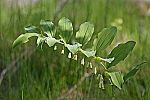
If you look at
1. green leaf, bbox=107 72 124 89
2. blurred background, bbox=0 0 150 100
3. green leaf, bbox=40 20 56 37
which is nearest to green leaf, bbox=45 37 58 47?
green leaf, bbox=40 20 56 37

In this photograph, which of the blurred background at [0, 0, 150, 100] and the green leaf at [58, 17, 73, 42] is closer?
the green leaf at [58, 17, 73, 42]

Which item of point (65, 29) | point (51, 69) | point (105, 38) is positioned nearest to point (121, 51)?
point (105, 38)

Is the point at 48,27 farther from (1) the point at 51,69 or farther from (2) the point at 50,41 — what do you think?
(1) the point at 51,69

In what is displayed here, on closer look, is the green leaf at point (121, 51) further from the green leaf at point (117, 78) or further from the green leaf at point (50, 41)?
the green leaf at point (50, 41)

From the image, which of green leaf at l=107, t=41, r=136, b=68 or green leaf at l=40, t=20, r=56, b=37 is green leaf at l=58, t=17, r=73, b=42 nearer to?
green leaf at l=40, t=20, r=56, b=37

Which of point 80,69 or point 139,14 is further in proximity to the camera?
point 139,14

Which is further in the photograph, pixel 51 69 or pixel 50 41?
pixel 51 69

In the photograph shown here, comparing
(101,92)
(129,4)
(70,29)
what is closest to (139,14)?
(129,4)

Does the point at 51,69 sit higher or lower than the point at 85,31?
lower

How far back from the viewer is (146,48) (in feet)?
5.65

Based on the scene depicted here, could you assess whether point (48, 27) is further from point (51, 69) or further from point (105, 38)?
point (51, 69)

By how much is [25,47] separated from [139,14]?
1.00 metres

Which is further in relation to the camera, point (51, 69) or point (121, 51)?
point (51, 69)

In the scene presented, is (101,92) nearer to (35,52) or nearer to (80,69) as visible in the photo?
(80,69)
